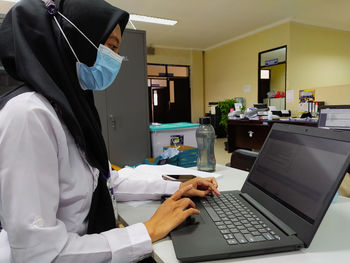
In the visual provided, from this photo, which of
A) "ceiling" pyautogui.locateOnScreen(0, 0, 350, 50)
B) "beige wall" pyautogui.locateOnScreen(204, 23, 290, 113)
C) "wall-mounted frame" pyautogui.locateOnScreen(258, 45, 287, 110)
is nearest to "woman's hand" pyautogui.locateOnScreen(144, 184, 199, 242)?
"ceiling" pyautogui.locateOnScreen(0, 0, 350, 50)

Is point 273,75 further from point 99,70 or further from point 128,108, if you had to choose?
point 99,70

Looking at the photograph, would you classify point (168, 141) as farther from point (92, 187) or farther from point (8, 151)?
point (8, 151)

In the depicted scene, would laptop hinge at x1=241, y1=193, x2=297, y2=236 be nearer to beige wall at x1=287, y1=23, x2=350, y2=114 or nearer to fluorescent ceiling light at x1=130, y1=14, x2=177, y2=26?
beige wall at x1=287, y1=23, x2=350, y2=114

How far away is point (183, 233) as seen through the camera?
1.85 feet

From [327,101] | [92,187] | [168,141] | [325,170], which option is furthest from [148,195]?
[327,101]

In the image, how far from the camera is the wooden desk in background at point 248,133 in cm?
420

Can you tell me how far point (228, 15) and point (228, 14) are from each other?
6 centimetres

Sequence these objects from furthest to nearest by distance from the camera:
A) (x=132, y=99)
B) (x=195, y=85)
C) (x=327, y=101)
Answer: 1. (x=195, y=85)
2. (x=327, y=101)
3. (x=132, y=99)

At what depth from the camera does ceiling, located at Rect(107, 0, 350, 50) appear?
14.6 feet

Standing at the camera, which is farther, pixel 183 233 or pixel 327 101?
pixel 327 101

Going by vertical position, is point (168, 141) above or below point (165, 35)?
below

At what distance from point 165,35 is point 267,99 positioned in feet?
10.0

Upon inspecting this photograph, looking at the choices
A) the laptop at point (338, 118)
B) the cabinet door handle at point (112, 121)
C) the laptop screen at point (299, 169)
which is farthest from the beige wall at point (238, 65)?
the laptop screen at point (299, 169)

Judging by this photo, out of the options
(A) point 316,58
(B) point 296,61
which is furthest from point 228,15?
(A) point 316,58
